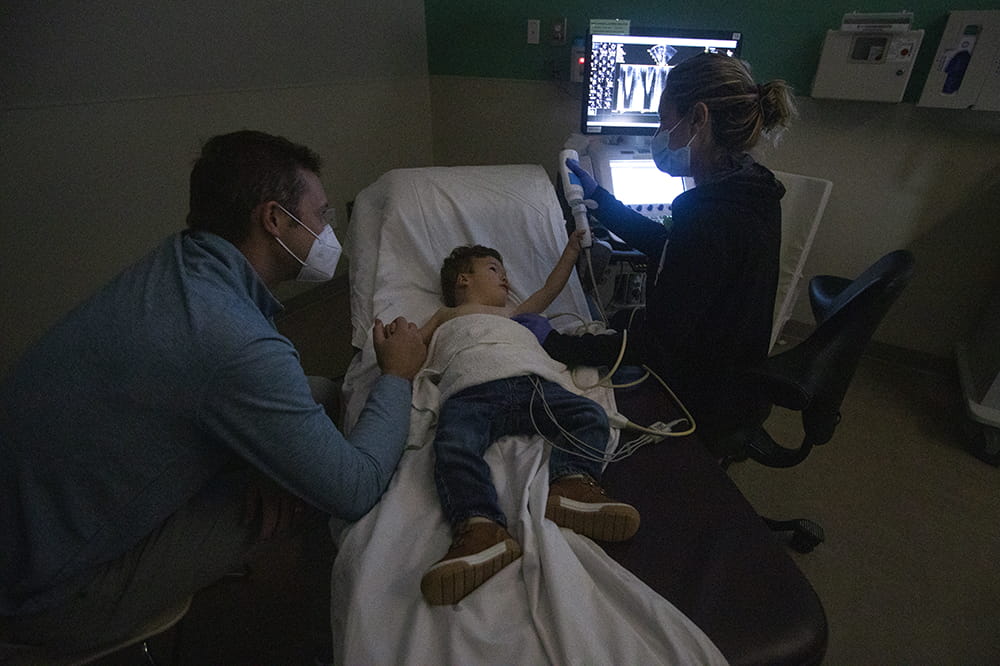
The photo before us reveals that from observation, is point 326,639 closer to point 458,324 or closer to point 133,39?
point 458,324

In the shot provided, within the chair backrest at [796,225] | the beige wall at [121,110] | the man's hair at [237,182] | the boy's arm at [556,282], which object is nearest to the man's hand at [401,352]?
the man's hair at [237,182]

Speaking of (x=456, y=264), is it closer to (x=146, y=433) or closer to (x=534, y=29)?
(x=146, y=433)

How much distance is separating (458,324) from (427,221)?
0.73 m

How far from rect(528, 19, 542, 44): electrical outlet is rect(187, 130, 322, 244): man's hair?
2183mm

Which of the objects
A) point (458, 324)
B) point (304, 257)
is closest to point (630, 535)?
point (458, 324)

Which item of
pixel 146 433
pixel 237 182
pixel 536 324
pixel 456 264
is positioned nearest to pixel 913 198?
pixel 536 324

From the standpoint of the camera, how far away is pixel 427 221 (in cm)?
203

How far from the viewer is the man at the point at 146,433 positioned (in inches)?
31.3

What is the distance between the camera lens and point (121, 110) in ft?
6.50

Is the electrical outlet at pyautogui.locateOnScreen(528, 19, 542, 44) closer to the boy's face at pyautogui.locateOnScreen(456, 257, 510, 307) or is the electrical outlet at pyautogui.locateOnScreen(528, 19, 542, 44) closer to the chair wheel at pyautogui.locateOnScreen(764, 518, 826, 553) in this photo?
the boy's face at pyautogui.locateOnScreen(456, 257, 510, 307)

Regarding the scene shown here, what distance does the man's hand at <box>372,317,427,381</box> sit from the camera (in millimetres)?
1229

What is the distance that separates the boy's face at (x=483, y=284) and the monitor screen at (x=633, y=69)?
2.90ft

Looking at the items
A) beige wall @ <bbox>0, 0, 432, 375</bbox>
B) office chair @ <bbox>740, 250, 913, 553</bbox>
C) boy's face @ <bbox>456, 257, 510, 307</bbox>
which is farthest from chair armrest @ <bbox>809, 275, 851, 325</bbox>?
beige wall @ <bbox>0, 0, 432, 375</bbox>

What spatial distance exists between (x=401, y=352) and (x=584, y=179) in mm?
1065
